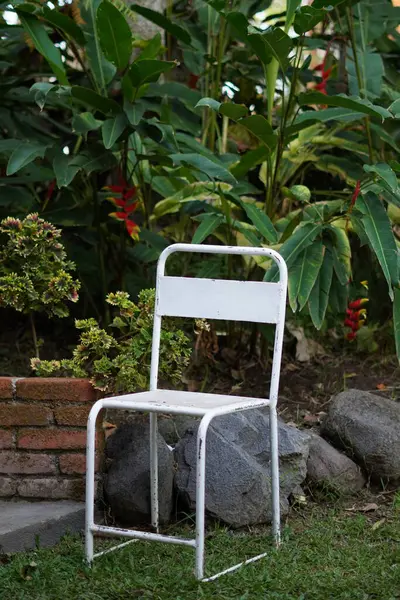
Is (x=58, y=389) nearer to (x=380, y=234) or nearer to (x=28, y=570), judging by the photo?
(x=28, y=570)

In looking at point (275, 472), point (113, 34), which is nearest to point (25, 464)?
point (275, 472)

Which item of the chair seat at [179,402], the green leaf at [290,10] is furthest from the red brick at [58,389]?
the green leaf at [290,10]

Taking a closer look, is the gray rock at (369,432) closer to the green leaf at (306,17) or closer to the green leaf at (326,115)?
the green leaf at (326,115)

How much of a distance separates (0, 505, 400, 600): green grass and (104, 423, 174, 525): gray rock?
0.18 metres

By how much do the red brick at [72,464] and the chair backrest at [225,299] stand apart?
1.40 ft

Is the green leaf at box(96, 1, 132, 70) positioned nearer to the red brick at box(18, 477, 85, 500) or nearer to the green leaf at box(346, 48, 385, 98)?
the green leaf at box(346, 48, 385, 98)

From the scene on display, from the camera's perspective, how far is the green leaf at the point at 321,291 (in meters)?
4.01

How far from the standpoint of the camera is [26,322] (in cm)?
532

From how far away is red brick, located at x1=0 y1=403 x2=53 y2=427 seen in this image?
360 centimetres

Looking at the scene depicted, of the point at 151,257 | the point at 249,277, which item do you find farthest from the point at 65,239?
the point at 249,277

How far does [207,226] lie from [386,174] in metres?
0.75

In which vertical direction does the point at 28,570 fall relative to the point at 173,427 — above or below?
below

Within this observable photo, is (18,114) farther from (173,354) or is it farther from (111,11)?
(173,354)

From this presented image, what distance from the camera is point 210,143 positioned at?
5.03 m
